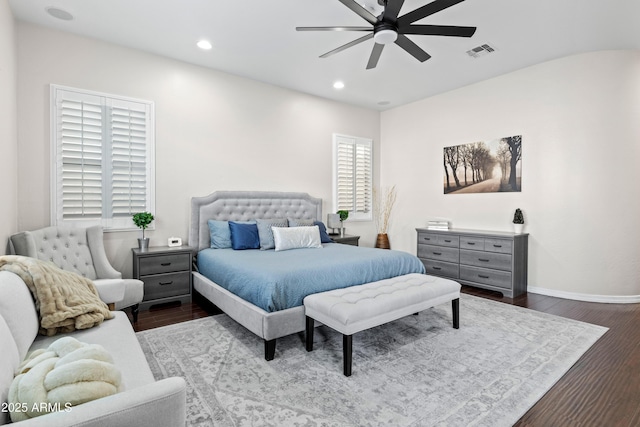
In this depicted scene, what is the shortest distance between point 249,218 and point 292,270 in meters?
2.21

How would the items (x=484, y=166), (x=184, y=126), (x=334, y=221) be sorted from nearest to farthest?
1. (x=184, y=126)
2. (x=484, y=166)
3. (x=334, y=221)

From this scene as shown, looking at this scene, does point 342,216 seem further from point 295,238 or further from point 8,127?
point 8,127

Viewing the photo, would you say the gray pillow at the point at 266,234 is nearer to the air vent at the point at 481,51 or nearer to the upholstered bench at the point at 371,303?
the upholstered bench at the point at 371,303

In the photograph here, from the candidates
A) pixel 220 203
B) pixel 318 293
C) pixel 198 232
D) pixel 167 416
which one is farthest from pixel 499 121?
pixel 167 416

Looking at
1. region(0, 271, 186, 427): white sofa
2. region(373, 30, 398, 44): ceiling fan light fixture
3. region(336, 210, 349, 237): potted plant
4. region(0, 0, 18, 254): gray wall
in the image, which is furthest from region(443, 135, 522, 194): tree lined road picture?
region(0, 0, 18, 254): gray wall

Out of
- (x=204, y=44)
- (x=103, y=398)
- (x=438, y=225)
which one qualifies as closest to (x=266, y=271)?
(x=103, y=398)

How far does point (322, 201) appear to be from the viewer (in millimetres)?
5844

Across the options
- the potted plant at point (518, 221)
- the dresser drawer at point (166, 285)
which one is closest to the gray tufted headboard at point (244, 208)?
the dresser drawer at point (166, 285)

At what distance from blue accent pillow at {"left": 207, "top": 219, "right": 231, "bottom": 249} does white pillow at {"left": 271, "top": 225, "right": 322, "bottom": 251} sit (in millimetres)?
620

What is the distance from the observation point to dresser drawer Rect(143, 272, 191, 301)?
378cm

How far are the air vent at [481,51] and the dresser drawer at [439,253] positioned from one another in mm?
2677

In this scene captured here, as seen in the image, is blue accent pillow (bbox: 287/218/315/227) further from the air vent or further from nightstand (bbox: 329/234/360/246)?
the air vent

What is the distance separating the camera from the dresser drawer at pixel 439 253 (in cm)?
501

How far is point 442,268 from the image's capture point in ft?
17.0
